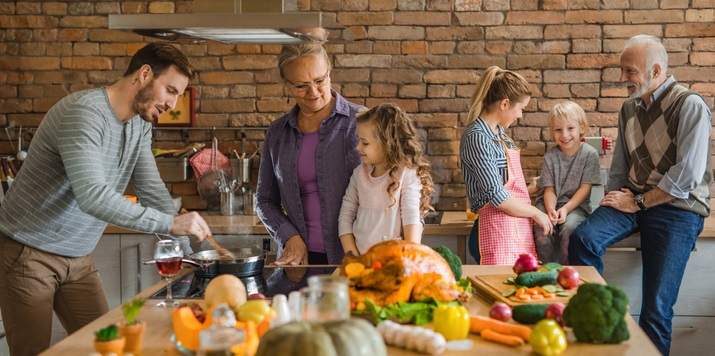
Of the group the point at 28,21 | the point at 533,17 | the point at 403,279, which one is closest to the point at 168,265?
the point at 403,279

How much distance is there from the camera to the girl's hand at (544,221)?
11.6 feet

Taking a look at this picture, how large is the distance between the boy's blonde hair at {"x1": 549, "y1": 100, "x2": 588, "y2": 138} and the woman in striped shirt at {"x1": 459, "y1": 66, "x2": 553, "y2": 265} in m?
0.59

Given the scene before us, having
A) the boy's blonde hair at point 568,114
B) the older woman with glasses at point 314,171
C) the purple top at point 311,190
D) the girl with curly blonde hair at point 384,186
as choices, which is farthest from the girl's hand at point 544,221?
the purple top at point 311,190

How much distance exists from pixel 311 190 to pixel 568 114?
1619 millimetres

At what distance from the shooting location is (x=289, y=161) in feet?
10.0

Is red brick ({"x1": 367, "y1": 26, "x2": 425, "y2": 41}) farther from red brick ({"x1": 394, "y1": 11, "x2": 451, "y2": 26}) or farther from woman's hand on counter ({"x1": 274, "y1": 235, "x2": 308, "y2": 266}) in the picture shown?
woman's hand on counter ({"x1": 274, "y1": 235, "x2": 308, "y2": 266})

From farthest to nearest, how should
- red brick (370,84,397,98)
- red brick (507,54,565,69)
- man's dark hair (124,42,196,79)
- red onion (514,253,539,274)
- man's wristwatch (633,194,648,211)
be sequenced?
1. red brick (370,84,397,98)
2. red brick (507,54,565,69)
3. man's wristwatch (633,194,648,211)
4. man's dark hair (124,42,196,79)
5. red onion (514,253,539,274)

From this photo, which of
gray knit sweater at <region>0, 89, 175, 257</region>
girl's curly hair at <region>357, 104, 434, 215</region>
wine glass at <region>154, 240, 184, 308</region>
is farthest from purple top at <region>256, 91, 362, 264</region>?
wine glass at <region>154, 240, 184, 308</region>

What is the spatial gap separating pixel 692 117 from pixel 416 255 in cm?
210

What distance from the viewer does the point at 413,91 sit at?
4.57 meters

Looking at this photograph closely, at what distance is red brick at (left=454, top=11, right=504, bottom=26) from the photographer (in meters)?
4.50

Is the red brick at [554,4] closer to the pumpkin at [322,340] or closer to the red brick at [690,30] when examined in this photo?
the red brick at [690,30]

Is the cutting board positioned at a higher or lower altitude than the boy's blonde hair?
lower

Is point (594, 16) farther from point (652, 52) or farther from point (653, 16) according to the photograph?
point (652, 52)
